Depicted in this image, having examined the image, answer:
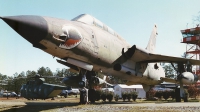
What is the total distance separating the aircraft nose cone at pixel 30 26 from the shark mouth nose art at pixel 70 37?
120 centimetres

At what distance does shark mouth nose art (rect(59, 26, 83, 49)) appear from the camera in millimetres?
10945

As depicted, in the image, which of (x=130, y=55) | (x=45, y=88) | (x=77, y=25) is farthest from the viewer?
(x=45, y=88)

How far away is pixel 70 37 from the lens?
11.1 m

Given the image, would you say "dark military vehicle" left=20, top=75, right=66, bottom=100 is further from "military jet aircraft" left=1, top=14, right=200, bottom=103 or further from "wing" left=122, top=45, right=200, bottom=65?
"wing" left=122, top=45, right=200, bottom=65

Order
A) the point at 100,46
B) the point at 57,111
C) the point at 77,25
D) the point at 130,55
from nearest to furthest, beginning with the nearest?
the point at 57,111
the point at 77,25
the point at 100,46
the point at 130,55

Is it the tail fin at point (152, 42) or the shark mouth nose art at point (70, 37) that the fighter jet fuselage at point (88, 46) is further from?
the tail fin at point (152, 42)

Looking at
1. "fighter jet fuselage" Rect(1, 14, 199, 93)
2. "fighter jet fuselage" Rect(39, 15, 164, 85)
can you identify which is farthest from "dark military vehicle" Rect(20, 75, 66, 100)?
"fighter jet fuselage" Rect(39, 15, 164, 85)

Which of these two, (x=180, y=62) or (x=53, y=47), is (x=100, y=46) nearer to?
(x=53, y=47)

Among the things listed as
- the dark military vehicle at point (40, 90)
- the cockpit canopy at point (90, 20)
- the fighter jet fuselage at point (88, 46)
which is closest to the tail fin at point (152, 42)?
the fighter jet fuselage at point (88, 46)

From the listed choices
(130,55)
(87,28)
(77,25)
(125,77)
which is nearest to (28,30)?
(77,25)

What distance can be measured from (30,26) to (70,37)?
240 centimetres

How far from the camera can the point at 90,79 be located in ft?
55.9

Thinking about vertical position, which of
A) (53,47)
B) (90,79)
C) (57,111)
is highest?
(53,47)

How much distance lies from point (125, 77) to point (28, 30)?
9790 millimetres
